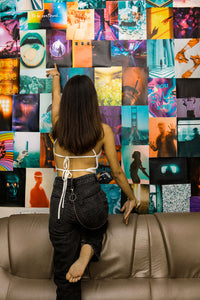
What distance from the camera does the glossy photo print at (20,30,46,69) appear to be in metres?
1.86

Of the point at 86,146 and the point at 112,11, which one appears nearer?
the point at 86,146

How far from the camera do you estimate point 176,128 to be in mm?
1816

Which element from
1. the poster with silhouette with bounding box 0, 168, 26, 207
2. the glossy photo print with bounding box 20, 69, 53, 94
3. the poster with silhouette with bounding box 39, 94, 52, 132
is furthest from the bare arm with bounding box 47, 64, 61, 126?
the poster with silhouette with bounding box 0, 168, 26, 207

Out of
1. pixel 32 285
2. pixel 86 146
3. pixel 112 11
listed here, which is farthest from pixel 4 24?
pixel 32 285

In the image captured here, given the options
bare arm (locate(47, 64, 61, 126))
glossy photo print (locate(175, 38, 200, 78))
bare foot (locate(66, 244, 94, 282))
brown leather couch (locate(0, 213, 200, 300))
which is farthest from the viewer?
glossy photo print (locate(175, 38, 200, 78))

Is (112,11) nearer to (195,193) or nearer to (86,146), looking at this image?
(86,146)

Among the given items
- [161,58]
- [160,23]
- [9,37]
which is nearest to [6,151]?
[9,37]

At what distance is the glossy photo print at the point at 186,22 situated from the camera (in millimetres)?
1814

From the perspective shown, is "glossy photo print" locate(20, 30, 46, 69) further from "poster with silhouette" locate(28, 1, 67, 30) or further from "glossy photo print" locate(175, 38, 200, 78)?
"glossy photo print" locate(175, 38, 200, 78)

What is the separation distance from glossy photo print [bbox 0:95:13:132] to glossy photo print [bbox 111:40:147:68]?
0.85 metres

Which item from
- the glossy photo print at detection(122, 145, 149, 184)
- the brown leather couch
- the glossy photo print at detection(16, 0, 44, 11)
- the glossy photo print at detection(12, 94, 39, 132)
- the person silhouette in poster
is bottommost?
the brown leather couch

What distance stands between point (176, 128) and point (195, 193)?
19.8 inches

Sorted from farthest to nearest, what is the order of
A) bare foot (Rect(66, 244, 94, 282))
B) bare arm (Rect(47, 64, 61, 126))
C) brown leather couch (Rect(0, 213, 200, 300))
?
bare arm (Rect(47, 64, 61, 126)) → brown leather couch (Rect(0, 213, 200, 300)) → bare foot (Rect(66, 244, 94, 282))

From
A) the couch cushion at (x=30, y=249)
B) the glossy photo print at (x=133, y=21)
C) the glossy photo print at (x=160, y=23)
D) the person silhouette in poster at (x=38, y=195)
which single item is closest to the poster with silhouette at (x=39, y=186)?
the person silhouette in poster at (x=38, y=195)
